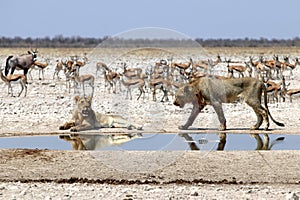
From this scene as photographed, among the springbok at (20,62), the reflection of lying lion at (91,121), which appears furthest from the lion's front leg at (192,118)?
the springbok at (20,62)

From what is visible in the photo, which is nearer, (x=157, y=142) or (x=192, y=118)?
(x=157, y=142)

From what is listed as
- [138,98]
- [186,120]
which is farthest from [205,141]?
[138,98]

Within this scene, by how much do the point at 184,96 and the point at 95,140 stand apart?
1.88 metres

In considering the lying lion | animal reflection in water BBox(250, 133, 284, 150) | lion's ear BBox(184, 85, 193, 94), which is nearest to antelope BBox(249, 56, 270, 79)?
the lying lion

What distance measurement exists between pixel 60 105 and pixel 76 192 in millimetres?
10721

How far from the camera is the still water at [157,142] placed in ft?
41.3

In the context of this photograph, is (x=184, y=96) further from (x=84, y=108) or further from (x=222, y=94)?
(x=84, y=108)

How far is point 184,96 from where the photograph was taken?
46.9 ft

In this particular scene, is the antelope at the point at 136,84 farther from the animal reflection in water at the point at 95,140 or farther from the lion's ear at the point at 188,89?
the animal reflection in water at the point at 95,140

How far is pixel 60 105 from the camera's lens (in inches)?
775

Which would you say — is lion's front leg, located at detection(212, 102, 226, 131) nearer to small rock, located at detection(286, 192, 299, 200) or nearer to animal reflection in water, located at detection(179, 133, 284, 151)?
animal reflection in water, located at detection(179, 133, 284, 151)

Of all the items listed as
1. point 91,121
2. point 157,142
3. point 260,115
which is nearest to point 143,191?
point 157,142

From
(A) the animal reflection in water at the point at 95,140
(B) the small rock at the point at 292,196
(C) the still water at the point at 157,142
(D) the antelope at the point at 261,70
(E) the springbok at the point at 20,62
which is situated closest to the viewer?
(B) the small rock at the point at 292,196

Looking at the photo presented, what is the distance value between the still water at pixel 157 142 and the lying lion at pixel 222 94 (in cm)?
64
